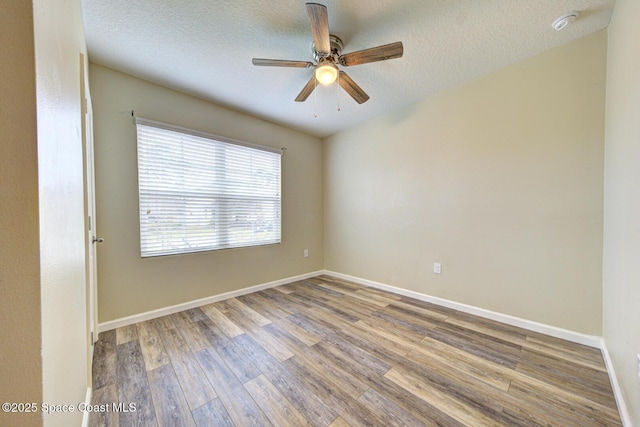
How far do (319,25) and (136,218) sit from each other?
7.72 ft

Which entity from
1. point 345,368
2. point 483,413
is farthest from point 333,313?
point 483,413

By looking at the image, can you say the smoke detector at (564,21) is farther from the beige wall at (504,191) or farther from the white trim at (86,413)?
the white trim at (86,413)

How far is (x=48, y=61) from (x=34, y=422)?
3.11 ft

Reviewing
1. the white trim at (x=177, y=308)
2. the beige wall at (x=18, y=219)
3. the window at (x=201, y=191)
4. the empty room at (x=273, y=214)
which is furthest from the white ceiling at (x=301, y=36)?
the white trim at (x=177, y=308)

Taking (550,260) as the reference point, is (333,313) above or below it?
below

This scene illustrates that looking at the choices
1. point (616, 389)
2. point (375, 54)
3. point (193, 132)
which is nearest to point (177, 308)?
point (193, 132)

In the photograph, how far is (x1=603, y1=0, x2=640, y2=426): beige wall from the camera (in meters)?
1.14

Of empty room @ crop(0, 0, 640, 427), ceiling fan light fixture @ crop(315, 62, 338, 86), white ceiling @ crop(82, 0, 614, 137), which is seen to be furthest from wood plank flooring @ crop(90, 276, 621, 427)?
white ceiling @ crop(82, 0, 614, 137)

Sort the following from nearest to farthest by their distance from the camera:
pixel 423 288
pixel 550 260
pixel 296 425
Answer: pixel 296 425 → pixel 550 260 → pixel 423 288

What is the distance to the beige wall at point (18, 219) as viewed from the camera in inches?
19.6

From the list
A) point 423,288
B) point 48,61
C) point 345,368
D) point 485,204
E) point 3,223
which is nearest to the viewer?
point 3,223

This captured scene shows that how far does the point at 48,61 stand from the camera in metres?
0.67

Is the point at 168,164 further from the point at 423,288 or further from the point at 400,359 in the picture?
the point at 423,288

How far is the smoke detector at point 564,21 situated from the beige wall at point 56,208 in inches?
109
